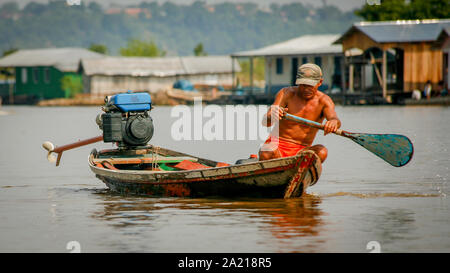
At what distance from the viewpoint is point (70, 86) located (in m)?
75.5

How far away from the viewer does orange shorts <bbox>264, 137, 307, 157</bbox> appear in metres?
12.0

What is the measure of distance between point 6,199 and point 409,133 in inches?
662

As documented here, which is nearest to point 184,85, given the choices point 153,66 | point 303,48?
point 153,66

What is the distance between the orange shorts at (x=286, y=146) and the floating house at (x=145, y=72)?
57739 mm

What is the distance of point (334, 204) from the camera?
12.3m

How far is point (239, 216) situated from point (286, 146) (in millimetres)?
1447

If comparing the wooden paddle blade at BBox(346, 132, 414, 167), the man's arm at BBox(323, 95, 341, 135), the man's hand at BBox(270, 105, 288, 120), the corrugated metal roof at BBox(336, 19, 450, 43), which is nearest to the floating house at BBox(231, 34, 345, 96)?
the corrugated metal roof at BBox(336, 19, 450, 43)

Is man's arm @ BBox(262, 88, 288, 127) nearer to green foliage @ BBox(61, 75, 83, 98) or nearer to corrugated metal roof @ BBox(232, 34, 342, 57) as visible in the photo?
corrugated metal roof @ BBox(232, 34, 342, 57)

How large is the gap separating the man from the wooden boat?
309 millimetres

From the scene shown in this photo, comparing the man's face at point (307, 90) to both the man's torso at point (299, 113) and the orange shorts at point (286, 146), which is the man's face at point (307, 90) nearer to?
the man's torso at point (299, 113)

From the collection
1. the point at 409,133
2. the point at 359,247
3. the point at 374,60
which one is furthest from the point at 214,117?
the point at 359,247

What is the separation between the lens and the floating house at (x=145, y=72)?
7031 centimetres

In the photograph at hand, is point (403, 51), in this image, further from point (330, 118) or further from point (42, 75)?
point (42, 75)

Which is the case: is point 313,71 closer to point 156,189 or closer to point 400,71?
point 156,189
